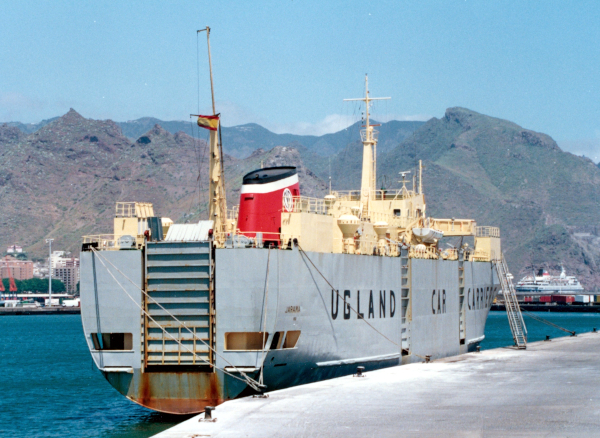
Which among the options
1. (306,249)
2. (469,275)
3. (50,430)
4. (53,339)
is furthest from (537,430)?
(53,339)

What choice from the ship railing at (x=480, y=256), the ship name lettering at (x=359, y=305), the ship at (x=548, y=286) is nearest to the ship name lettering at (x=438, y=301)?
the ship name lettering at (x=359, y=305)

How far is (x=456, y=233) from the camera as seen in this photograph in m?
39.4

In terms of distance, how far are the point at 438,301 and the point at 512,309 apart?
13.9 feet

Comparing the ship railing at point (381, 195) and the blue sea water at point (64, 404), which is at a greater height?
the ship railing at point (381, 195)

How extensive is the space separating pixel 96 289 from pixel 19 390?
13.4 m

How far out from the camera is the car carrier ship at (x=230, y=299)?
21359 mm

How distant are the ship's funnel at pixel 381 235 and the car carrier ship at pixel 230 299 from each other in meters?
1.59

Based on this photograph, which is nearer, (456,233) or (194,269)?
(194,269)

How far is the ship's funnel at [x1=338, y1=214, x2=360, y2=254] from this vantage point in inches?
1071

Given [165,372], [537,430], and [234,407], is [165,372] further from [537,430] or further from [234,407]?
[537,430]

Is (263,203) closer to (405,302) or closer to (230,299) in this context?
(230,299)

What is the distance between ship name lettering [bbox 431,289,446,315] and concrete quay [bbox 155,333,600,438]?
642cm

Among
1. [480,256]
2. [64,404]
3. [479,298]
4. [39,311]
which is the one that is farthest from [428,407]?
[39,311]

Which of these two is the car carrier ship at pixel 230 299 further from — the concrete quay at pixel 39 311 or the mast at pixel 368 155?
the concrete quay at pixel 39 311
